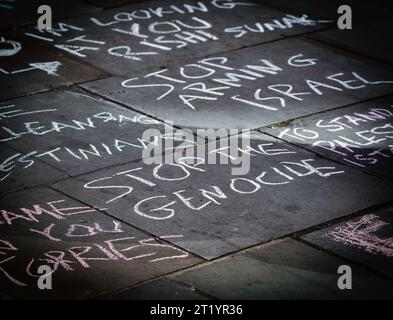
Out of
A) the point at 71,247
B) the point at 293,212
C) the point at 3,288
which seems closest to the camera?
the point at 3,288

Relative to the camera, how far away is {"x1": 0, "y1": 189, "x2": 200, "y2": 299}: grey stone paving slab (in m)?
6.86

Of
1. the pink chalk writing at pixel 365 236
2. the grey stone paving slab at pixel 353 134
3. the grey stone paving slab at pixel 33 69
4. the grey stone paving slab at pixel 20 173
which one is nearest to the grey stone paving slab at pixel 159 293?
the pink chalk writing at pixel 365 236

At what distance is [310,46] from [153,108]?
2499 millimetres

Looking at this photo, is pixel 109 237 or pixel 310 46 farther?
pixel 310 46

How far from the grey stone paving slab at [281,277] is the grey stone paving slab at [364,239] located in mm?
131

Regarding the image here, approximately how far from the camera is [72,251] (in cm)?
728

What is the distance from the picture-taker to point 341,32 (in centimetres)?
1205

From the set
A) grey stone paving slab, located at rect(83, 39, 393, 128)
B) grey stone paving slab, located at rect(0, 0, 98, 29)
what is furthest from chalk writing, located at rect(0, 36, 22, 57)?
grey stone paving slab, located at rect(83, 39, 393, 128)

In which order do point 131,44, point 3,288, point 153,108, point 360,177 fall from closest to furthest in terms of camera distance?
1. point 3,288
2. point 360,177
3. point 153,108
4. point 131,44

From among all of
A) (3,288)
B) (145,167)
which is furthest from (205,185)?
(3,288)

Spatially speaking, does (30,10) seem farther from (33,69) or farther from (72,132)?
(72,132)

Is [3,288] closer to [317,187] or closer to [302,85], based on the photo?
[317,187]

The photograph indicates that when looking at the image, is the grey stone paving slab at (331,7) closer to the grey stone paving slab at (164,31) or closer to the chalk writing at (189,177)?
the grey stone paving slab at (164,31)

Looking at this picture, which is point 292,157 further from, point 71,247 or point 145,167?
point 71,247
